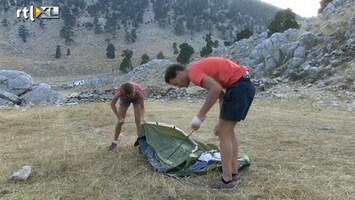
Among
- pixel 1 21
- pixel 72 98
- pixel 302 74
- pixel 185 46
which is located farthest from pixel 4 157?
pixel 1 21

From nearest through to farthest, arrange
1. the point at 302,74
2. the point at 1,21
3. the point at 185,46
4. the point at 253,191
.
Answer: the point at 253,191 → the point at 302,74 → the point at 185,46 → the point at 1,21

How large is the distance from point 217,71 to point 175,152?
162 cm

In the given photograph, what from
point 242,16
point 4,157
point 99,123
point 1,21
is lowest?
point 1,21

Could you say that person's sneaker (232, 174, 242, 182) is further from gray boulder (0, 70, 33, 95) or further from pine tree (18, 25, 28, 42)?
pine tree (18, 25, 28, 42)

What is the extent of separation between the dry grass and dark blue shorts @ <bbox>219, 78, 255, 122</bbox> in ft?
2.63

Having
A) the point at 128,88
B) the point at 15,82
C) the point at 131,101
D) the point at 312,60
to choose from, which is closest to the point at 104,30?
the point at 15,82

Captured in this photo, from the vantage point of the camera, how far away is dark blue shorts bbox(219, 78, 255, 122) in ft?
13.5

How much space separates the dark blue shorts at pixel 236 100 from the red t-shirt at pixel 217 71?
7 centimetres

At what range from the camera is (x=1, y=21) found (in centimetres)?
7038

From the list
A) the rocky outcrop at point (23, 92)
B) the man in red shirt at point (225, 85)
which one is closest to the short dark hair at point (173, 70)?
the man in red shirt at point (225, 85)

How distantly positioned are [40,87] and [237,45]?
13857mm

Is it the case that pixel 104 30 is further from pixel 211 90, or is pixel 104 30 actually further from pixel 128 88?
pixel 211 90

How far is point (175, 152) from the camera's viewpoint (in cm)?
530

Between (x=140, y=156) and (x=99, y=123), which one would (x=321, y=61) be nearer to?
(x=99, y=123)
